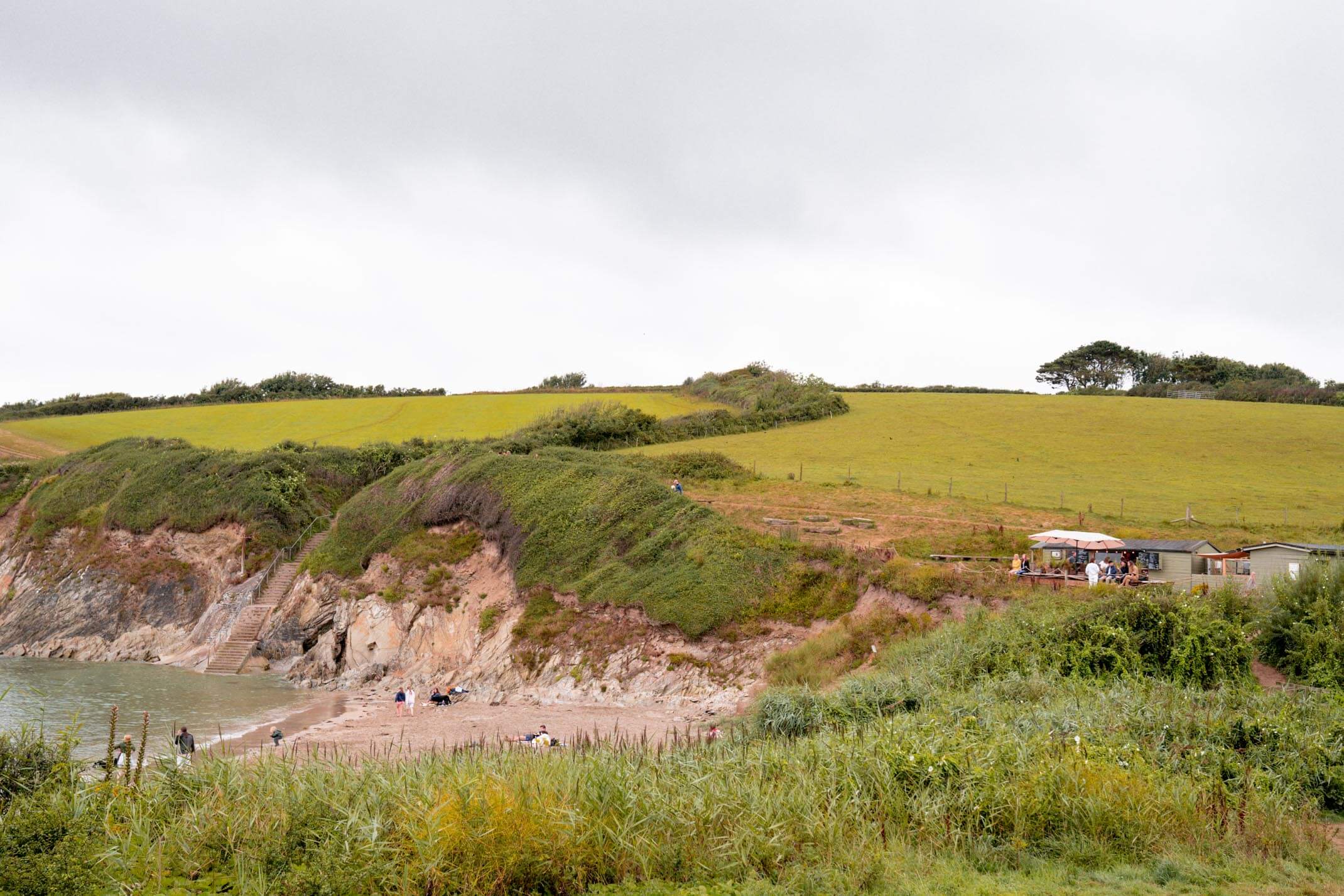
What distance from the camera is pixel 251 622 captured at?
50.1 meters

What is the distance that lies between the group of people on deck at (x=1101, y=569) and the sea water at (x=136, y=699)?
2774 cm

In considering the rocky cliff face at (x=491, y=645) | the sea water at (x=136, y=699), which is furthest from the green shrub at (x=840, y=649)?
the sea water at (x=136, y=699)

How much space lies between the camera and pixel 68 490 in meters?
63.1

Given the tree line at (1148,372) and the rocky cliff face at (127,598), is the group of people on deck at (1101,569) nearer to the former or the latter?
the rocky cliff face at (127,598)

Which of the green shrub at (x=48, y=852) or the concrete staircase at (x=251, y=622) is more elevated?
the green shrub at (x=48, y=852)

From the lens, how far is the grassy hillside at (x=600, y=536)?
121 feet

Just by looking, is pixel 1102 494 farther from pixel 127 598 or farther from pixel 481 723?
pixel 127 598

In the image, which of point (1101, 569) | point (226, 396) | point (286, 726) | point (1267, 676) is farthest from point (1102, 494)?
point (226, 396)

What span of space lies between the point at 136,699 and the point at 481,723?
16988mm

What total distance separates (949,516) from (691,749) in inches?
1177

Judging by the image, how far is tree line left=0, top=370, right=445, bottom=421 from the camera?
103062 mm

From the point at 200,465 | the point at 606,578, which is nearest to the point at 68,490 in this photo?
the point at 200,465

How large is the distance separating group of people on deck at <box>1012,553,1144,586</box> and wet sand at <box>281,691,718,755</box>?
1269 centimetres

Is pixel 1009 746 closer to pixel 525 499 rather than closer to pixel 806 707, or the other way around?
pixel 806 707
